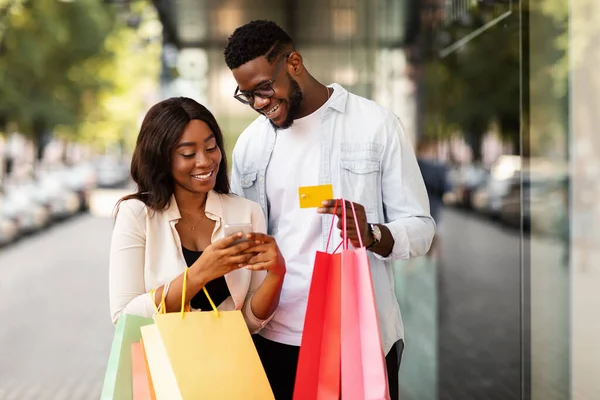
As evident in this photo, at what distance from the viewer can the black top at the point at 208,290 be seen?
2.29 meters

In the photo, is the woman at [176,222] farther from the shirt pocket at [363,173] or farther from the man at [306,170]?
the shirt pocket at [363,173]

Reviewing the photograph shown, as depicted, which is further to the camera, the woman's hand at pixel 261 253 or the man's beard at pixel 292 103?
the man's beard at pixel 292 103

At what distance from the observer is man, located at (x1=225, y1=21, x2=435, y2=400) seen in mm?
2387

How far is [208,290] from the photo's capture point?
231cm

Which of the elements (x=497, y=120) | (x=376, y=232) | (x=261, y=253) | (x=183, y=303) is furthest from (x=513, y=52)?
(x=497, y=120)

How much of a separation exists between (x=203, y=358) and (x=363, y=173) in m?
0.79

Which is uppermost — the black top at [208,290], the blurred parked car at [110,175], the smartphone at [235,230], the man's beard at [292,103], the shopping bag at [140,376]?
the man's beard at [292,103]

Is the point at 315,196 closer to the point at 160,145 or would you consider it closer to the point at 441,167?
the point at 160,145

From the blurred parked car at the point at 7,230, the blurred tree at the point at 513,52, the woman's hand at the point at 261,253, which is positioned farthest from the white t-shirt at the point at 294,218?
the blurred parked car at the point at 7,230

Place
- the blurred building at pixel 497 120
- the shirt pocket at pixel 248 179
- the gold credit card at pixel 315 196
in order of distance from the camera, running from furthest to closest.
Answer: the blurred building at pixel 497 120 < the shirt pocket at pixel 248 179 < the gold credit card at pixel 315 196

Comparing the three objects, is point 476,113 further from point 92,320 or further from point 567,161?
point 567,161

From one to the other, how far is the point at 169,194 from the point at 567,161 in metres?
2.20

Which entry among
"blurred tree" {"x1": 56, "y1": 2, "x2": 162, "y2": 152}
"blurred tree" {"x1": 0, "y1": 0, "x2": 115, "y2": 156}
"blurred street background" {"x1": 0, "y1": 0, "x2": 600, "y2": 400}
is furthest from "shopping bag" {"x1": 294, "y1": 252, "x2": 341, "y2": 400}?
"blurred tree" {"x1": 0, "y1": 0, "x2": 115, "y2": 156}

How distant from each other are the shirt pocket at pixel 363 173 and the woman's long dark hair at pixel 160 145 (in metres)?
0.42
